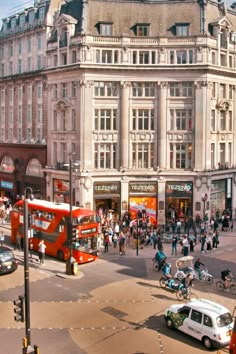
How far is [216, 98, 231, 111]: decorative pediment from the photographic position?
5412 centimetres

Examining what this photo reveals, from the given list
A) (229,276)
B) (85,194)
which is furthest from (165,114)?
(229,276)

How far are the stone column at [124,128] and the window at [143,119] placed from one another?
85cm

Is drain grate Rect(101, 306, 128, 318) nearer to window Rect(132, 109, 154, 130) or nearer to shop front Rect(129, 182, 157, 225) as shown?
shop front Rect(129, 182, 157, 225)

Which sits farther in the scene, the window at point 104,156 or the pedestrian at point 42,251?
the window at point 104,156

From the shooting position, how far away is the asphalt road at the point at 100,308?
71.3 feet

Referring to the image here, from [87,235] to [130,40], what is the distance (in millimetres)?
24535

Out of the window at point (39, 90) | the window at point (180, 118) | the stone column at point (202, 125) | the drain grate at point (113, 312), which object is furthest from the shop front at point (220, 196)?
the drain grate at point (113, 312)

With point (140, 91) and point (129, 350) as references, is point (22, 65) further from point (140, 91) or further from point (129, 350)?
point (129, 350)

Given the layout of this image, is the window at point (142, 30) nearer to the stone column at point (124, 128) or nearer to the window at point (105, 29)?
the window at point (105, 29)

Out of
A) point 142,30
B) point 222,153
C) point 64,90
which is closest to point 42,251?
point 64,90

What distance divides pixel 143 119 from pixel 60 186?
37.3ft

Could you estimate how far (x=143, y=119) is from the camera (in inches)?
2087

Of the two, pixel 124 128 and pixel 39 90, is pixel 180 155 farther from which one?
pixel 39 90

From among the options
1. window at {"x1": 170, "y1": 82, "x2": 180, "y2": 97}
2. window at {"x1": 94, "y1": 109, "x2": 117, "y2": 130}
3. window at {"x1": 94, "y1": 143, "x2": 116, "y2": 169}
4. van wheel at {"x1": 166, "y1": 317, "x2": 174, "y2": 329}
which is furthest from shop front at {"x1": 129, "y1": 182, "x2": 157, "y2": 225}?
van wheel at {"x1": 166, "y1": 317, "x2": 174, "y2": 329}
